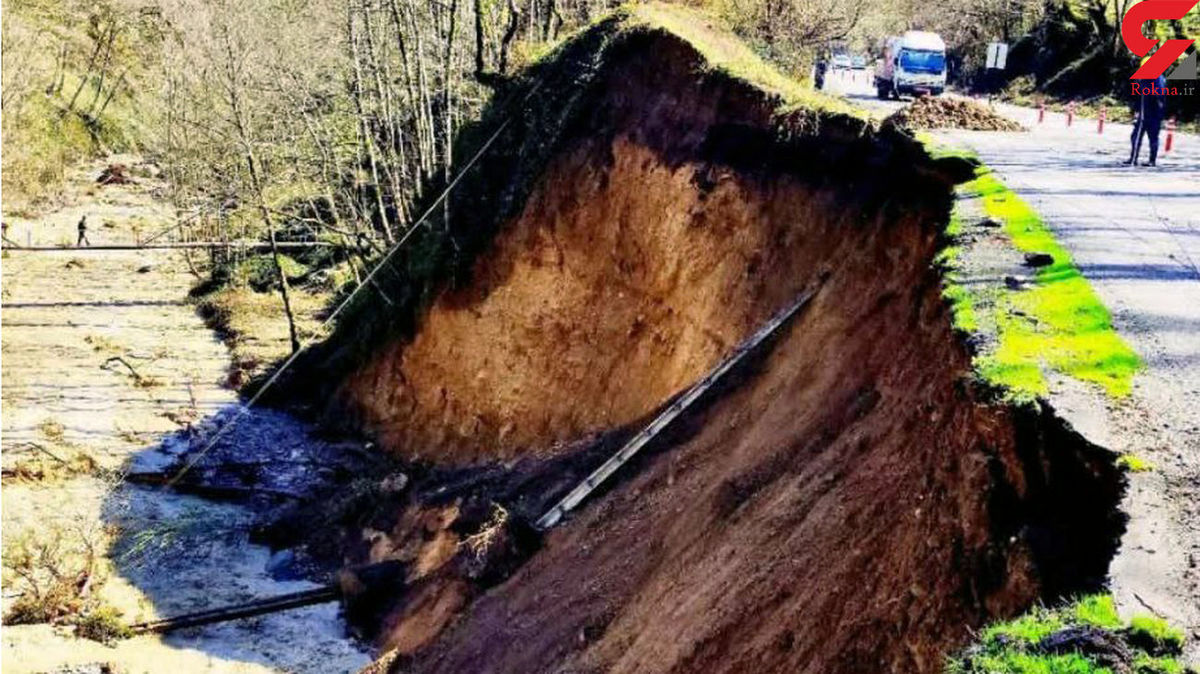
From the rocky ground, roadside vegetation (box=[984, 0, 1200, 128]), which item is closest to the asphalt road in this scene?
the rocky ground

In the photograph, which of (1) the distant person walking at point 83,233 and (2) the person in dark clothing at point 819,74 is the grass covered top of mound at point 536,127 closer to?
(2) the person in dark clothing at point 819,74

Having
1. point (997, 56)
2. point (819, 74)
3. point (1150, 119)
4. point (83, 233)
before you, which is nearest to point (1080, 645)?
point (1150, 119)

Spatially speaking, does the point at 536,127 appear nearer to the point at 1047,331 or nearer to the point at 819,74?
the point at 1047,331

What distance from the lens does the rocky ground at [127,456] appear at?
16.4 meters

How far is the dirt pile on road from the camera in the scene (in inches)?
751

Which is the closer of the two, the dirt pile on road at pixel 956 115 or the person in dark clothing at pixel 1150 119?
the person in dark clothing at pixel 1150 119

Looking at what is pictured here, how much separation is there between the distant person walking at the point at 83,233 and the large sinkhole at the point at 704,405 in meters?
20.7

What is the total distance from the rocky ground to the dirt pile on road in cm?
1320

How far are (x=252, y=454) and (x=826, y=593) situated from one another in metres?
19.7

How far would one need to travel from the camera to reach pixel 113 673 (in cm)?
1520

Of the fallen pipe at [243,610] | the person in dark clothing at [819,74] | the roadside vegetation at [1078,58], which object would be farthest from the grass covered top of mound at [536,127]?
the roadside vegetation at [1078,58]

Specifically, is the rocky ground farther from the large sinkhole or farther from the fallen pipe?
the large sinkhole

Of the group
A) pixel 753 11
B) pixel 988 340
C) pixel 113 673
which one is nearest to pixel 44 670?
pixel 113 673

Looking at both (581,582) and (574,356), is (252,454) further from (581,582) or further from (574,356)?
(581,582)
